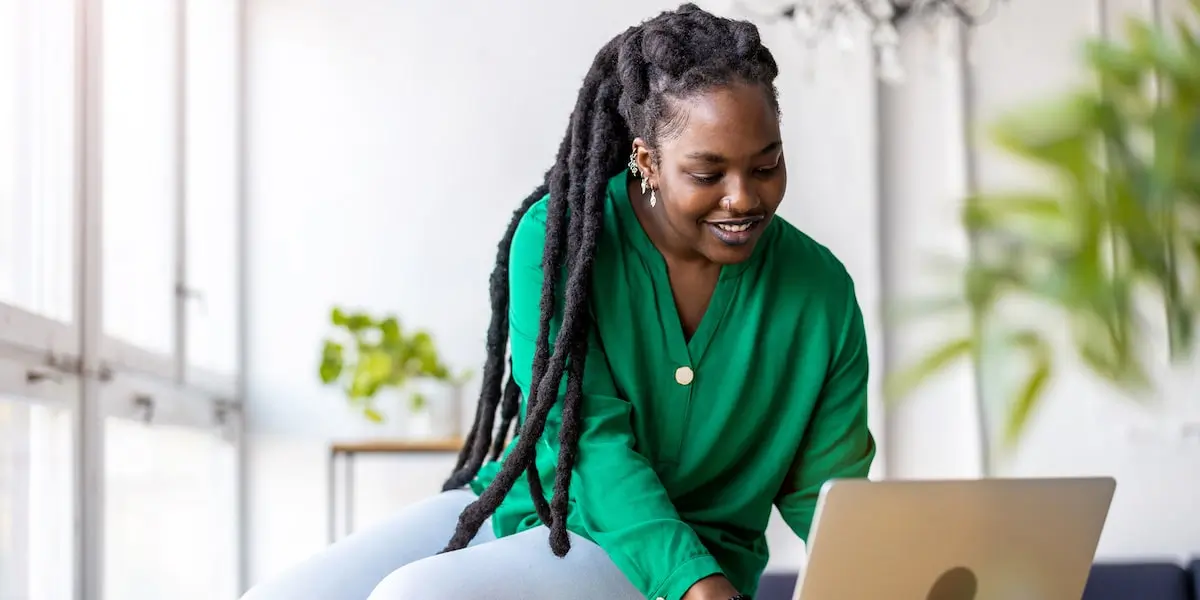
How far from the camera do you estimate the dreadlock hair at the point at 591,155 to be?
127 cm

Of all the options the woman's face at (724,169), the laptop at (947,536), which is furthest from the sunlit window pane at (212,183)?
the laptop at (947,536)

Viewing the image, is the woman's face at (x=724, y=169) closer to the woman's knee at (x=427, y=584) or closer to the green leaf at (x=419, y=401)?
the woman's knee at (x=427, y=584)

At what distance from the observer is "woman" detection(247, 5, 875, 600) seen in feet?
4.09

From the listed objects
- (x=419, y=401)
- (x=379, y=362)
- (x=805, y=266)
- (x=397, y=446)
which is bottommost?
(x=397, y=446)

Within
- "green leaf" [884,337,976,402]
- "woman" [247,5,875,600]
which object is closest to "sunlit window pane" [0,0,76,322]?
"woman" [247,5,875,600]

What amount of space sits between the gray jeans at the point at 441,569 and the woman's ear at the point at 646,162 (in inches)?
14.5

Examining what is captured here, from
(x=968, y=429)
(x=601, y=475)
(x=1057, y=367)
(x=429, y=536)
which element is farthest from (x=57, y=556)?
(x=968, y=429)

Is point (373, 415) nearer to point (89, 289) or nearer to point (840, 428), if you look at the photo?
point (89, 289)

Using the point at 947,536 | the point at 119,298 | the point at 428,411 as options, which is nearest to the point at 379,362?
the point at 428,411

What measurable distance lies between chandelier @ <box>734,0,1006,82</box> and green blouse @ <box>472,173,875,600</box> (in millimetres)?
1996

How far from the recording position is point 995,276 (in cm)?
39

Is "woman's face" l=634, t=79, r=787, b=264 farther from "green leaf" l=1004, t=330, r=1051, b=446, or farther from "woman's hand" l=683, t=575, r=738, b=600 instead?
"green leaf" l=1004, t=330, r=1051, b=446

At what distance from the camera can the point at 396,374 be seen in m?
3.25

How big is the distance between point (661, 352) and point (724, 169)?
8.9 inches
